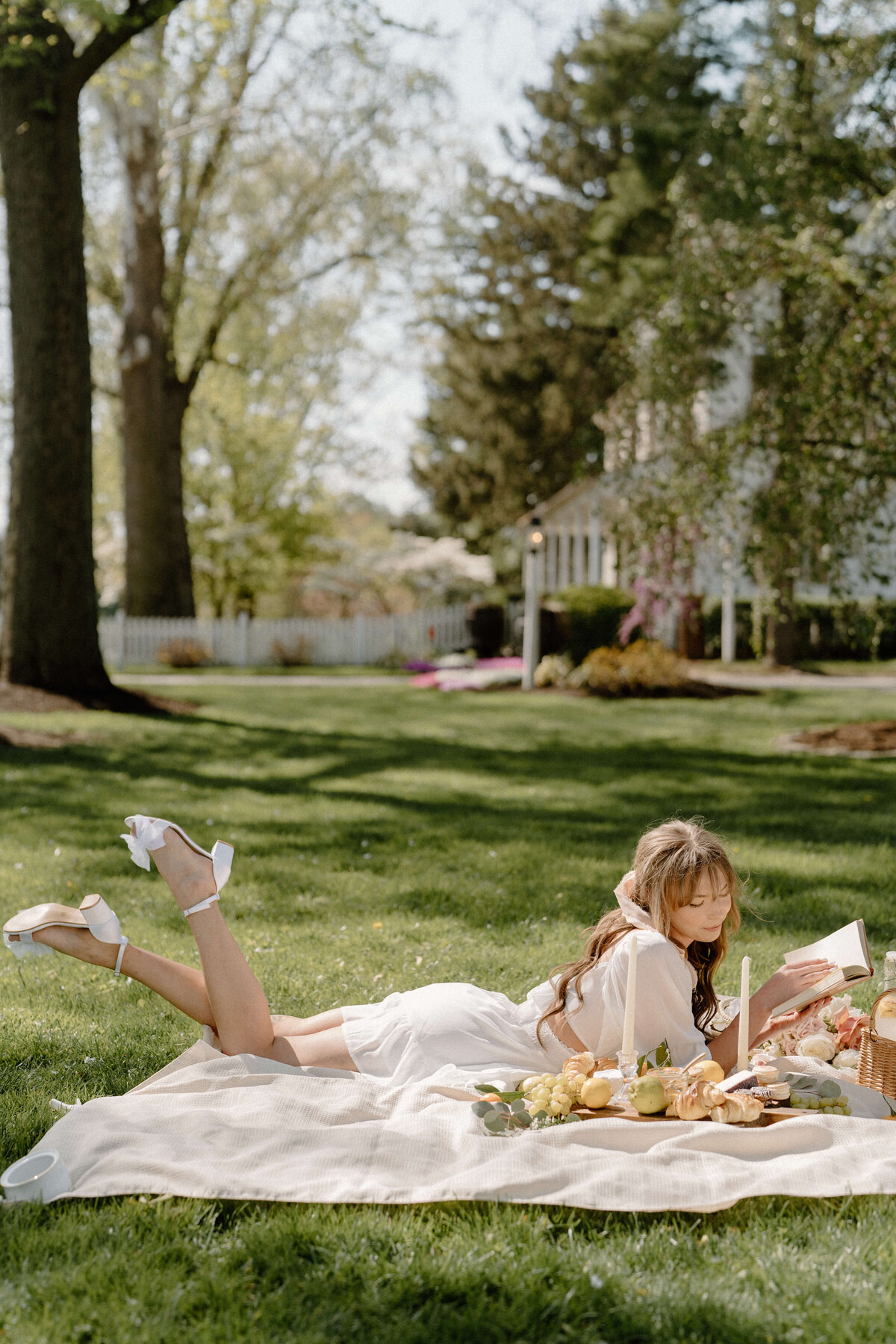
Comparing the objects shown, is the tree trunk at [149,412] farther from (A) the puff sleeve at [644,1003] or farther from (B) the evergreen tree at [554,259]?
(A) the puff sleeve at [644,1003]

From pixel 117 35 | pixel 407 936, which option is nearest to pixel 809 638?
pixel 117 35

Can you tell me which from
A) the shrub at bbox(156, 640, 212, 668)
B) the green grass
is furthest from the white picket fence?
the green grass

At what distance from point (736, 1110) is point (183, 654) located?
1828cm

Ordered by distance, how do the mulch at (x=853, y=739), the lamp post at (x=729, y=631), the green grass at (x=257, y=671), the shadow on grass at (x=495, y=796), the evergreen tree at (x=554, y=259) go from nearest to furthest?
the shadow on grass at (x=495, y=796)
the mulch at (x=853, y=739)
the green grass at (x=257, y=671)
the lamp post at (x=729, y=631)
the evergreen tree at (x=554, y=259)

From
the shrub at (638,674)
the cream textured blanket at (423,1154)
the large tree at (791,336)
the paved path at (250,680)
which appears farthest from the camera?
the paved path at (250,680)

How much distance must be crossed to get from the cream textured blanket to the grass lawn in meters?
0.05

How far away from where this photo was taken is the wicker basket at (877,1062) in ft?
9.83

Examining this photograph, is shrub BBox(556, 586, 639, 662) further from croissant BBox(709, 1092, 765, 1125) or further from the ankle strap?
croissant BBox(709, 1092, 765, 1125)

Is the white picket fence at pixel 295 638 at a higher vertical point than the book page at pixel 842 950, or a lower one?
higher

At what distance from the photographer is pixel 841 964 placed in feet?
9.93

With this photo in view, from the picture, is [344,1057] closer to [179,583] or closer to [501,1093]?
[501,1093]

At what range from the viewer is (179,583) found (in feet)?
68.9

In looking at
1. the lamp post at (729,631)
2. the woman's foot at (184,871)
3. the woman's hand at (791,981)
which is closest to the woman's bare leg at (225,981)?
the woman's foot at (184,871)

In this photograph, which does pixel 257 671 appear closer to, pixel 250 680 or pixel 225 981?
pixel 250 680
